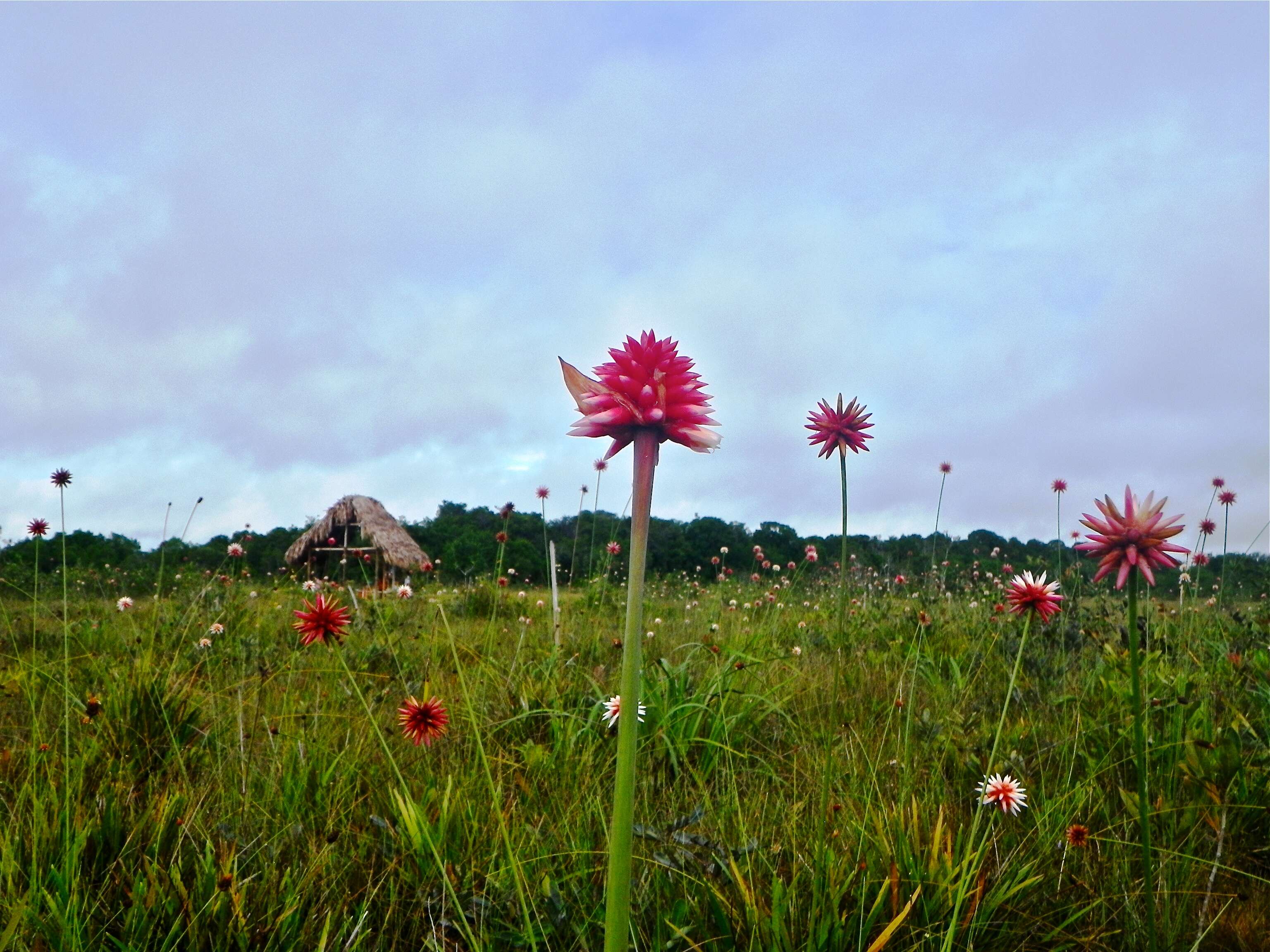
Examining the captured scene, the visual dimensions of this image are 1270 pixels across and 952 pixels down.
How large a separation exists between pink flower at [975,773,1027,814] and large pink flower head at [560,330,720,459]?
1.90 m

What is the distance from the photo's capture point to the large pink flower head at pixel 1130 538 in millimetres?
1553

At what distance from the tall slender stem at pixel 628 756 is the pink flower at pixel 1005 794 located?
1.81m

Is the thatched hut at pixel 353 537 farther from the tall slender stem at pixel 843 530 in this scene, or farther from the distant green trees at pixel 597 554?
the tall slender stem at pixel 843 530

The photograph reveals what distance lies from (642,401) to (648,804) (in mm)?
2046

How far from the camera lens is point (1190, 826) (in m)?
2.63

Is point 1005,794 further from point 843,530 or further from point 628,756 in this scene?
Answer: point 628,756

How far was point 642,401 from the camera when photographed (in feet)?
3.34

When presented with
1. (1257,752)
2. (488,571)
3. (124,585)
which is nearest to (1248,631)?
(1257,752)

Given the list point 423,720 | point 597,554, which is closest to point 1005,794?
point 423,720

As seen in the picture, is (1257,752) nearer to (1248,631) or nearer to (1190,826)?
(1190,826)

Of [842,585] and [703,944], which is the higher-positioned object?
[842,585]

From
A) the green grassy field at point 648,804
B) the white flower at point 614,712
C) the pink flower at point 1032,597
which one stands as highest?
the pink flower at point 1032,597

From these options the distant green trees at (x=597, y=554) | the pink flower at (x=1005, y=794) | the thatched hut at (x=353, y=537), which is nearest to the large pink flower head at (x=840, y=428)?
the pink flower at (x=1005, y=794)

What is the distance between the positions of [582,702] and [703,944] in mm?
1746
